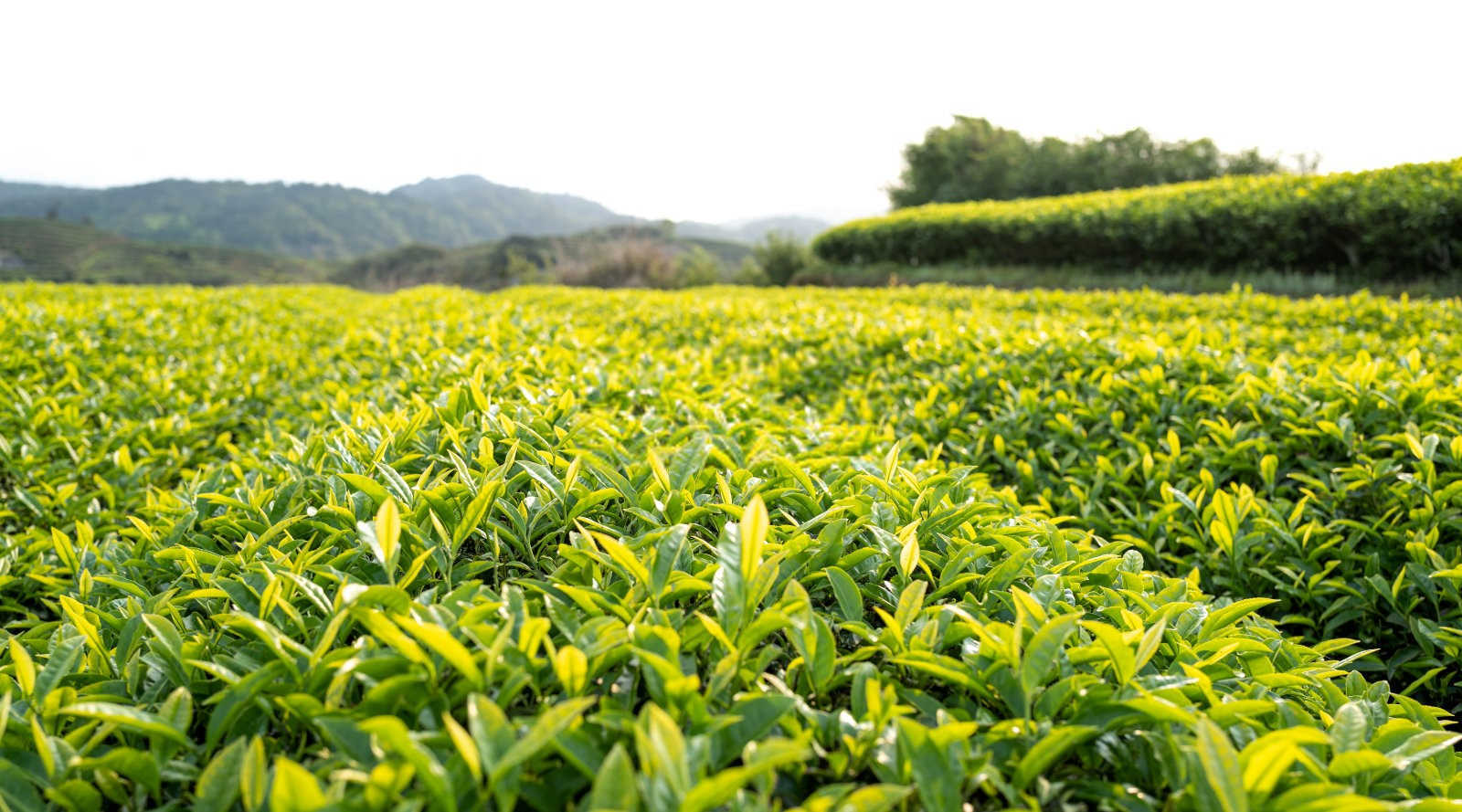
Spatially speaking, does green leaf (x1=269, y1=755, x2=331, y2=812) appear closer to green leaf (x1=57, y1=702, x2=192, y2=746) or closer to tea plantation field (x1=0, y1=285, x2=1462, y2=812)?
tea plantation field (x1=0, y1=285, x2=1462, y2=812)

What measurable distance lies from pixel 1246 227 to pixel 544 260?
2823 cm

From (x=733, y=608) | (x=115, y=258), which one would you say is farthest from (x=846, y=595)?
(x=115, y=258)

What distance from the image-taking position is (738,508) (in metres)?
1.65

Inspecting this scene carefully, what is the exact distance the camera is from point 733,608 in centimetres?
121

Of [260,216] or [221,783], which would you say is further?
[260,216]

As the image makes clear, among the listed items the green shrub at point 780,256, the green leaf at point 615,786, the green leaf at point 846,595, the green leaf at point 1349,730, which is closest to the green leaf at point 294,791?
the green leaf at point 615,786

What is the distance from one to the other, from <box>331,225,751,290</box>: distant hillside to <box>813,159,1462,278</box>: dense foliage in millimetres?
8851

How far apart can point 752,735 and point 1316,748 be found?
96 cm

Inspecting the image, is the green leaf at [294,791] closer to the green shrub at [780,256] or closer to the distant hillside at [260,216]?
the green shrub at [780,256]

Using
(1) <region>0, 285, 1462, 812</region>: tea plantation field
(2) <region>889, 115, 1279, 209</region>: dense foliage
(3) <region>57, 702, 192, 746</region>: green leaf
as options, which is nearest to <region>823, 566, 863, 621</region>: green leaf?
(1) <region>0, 285, 1462, 812</region>: tea plantation field

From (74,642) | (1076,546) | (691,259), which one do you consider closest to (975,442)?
(1076,546)

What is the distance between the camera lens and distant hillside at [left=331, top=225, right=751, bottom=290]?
2361 centimetres

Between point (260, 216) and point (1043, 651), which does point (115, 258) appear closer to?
point (260, 216)

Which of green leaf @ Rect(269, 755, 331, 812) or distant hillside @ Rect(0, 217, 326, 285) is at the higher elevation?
distant hillside @ Rect(0, 217, 326, 285)
